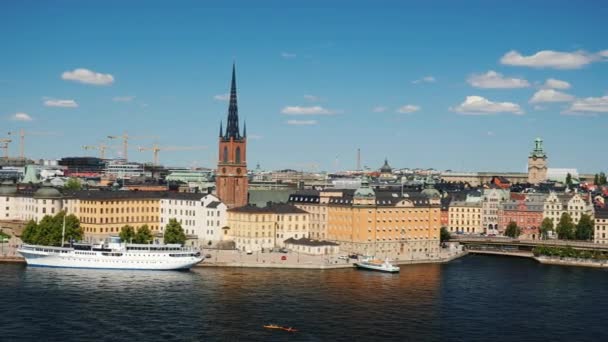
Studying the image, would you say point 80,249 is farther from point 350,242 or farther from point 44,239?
point 350,242

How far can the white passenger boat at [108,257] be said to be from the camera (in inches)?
3858

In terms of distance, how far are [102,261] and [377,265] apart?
30.4 meters

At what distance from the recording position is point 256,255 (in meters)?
108

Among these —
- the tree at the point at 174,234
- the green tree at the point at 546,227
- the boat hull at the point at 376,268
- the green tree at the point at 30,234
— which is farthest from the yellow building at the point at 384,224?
the green tree at the point at 30,234

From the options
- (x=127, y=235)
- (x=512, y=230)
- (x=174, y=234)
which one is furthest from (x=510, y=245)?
(x=127, y=235)

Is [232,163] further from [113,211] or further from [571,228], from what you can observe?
[571,228]

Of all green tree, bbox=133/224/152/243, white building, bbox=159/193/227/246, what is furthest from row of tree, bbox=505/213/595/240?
green tree, bbox=133/224/152/243

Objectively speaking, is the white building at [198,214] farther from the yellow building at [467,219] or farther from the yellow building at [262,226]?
the yellow building at [467,219]

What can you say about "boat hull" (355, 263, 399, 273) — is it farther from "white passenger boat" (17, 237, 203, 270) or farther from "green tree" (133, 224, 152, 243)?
"green tree" (133, 224, 152, 243)

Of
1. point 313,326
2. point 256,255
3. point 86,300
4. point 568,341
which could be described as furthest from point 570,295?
point 86,300

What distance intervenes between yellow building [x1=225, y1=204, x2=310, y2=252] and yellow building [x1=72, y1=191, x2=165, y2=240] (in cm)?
1614

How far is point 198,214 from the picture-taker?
394ft

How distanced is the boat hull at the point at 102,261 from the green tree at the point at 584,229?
62966 mm

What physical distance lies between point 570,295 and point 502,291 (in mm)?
6339
